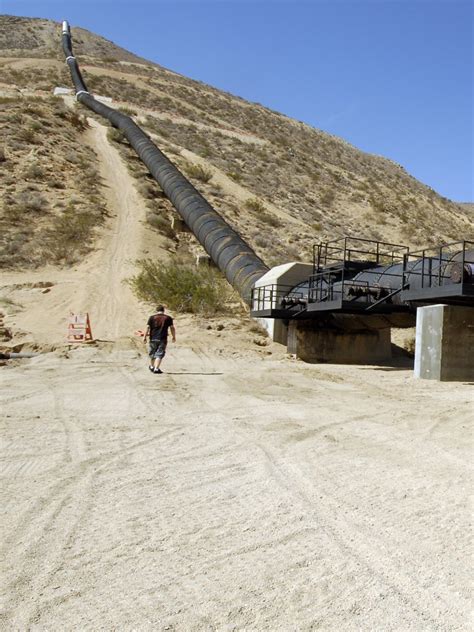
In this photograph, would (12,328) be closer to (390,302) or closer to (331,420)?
(390,302)

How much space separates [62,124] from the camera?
4153 cm

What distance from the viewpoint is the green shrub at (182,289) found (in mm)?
20531

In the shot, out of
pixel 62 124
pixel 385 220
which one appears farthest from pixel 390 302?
pixel 62 124

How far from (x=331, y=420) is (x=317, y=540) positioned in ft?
14.2

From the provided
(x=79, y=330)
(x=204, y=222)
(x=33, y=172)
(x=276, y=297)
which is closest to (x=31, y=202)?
(x=33, y=172)

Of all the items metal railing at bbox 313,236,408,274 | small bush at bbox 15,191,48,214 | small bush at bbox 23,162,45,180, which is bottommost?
metal railing at bbox 313,236,408,274

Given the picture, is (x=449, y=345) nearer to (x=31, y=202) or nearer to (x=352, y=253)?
(x=352, y=253)

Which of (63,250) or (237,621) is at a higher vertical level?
(63,250)

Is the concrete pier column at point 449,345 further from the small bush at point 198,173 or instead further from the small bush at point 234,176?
the small bush at point 234,176

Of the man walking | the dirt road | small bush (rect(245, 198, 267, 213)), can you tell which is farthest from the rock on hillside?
the dirt road

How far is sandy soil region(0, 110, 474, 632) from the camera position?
10.4 ft

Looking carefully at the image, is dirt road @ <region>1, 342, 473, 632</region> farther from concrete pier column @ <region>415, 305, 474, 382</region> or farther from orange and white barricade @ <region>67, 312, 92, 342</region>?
orange and white barricade @ <region>67, 312, 92, 342</region>

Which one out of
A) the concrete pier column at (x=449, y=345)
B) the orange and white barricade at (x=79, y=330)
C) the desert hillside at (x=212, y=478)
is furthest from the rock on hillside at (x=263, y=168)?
the concrete pier column at (x=449, y=345)

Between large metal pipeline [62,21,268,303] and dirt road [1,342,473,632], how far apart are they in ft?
45.1
